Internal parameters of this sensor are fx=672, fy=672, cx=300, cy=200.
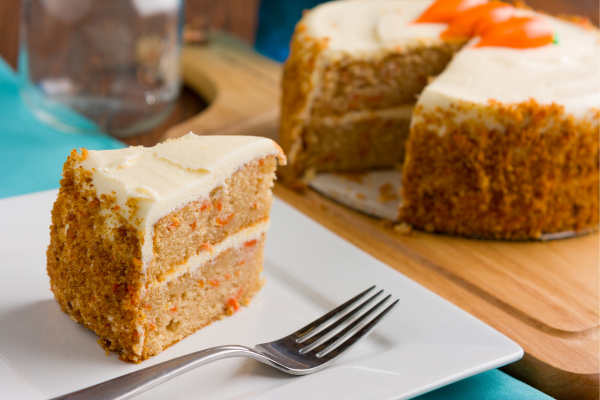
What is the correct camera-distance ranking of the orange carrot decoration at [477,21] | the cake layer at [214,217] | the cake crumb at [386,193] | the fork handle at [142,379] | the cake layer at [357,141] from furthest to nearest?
the cake layer at [357,141] → the orange carrot decoration at [477,21] → the cake crumb at [386,193] → the cake layer at [214,217] → the fork handle at [142,379]

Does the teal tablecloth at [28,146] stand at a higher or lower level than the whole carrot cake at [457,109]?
lower

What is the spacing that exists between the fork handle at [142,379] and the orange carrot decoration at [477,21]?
8.21ft

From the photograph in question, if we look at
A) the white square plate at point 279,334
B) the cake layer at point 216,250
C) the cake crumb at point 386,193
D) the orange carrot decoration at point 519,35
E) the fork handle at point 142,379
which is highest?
the orange carrot decoration at point 519,35

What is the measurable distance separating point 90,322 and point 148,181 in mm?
518

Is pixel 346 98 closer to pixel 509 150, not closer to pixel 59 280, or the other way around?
pixel 509 150

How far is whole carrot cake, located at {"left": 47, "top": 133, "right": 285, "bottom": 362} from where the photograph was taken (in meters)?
1.96

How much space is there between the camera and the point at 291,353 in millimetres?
2061

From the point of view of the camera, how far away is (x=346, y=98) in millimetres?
3730

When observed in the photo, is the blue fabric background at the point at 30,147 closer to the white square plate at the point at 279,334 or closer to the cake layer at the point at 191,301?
the white square plate at the point at 279,334

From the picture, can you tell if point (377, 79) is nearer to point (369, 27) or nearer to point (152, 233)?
point (369, 27)

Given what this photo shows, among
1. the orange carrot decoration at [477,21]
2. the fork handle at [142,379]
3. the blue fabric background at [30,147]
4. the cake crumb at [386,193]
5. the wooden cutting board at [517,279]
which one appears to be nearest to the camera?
the fork handle at [142,379]

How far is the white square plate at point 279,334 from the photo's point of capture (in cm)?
Result: 194

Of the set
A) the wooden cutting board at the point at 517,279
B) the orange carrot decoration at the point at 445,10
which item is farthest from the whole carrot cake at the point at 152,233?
the orange carrot decoration at the point at 445,10

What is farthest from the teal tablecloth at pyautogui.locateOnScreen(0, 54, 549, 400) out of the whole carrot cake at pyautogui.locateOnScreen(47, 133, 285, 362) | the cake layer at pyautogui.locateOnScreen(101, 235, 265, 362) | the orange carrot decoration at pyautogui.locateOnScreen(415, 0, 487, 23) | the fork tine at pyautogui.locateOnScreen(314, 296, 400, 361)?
the orange carrot decoration at pyautogui.locateOnScreen(415, 0, 487, 23)
